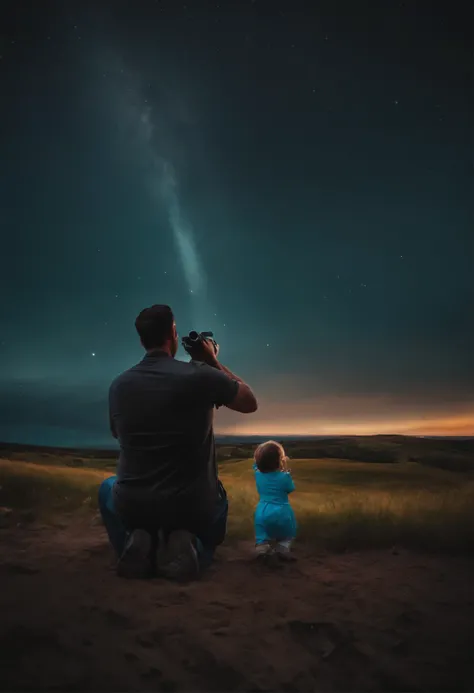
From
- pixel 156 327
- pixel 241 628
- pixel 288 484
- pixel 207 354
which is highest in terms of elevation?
pixel 156 327

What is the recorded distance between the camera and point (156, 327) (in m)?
3.98

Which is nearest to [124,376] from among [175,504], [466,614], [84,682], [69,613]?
[175,504]

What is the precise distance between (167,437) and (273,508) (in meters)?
1.64

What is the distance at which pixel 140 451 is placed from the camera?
3.67 m

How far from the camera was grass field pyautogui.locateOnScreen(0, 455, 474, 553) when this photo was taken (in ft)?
16.1

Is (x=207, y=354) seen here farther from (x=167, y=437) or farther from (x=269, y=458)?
(x=269, y=458)

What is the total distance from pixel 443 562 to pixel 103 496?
304 centimetres

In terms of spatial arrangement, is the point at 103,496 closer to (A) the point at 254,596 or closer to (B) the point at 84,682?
(A) the point at 254,596

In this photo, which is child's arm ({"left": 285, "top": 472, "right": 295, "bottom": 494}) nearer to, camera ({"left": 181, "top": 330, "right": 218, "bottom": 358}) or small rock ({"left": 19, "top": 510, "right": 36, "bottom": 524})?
camera ({"left": 181, "top": 330, "right": 218, "bottom": 358})

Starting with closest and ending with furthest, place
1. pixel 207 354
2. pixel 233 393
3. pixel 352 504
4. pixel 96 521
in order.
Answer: pixel 233 393 → pixel 207 354 → pixel 352 504 → pixel 96 521

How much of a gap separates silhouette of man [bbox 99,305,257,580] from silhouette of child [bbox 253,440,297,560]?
100 cm

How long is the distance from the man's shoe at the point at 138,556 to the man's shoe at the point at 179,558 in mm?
100

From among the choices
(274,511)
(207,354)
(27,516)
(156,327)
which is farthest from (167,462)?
(27,516)

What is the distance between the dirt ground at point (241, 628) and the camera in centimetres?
221
